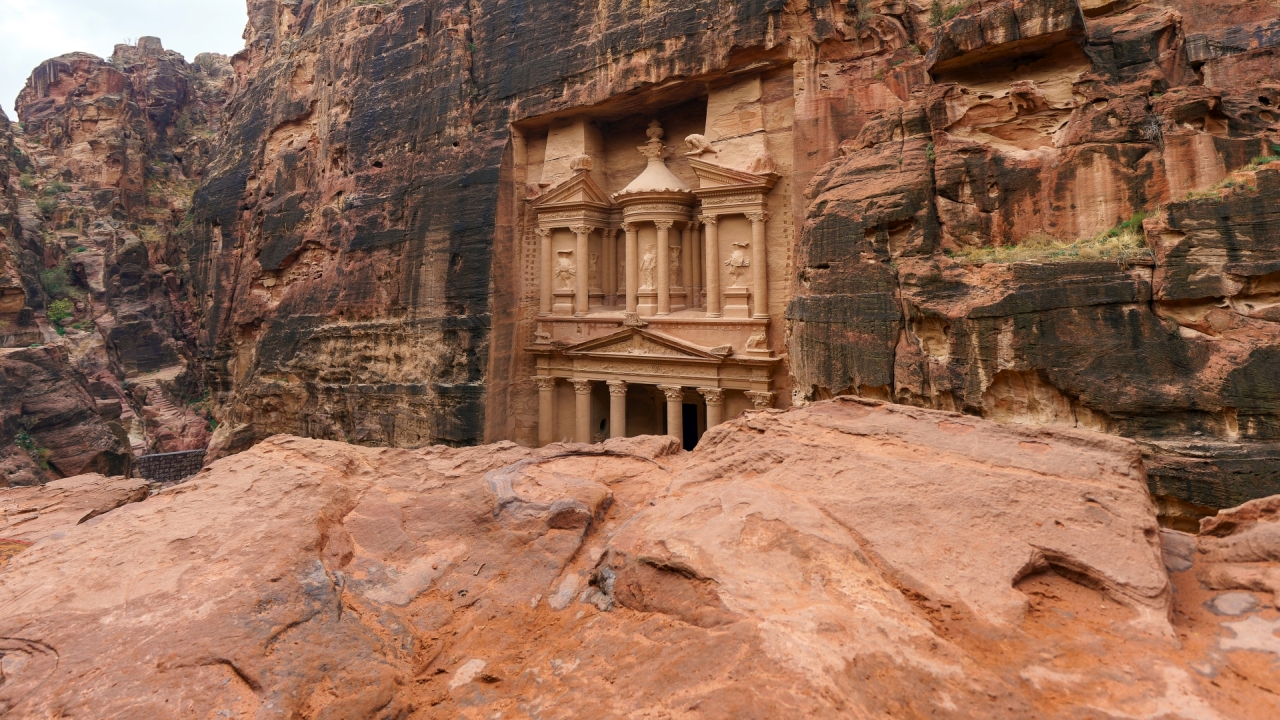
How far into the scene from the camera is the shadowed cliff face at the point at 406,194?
16219 millimetres

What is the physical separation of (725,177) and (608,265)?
16.0ft

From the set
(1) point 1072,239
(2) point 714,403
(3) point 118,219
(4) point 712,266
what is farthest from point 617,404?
(3) point 118,219

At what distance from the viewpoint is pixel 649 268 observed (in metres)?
16.8

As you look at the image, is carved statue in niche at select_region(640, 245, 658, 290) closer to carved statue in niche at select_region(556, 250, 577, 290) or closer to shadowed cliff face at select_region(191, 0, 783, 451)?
carved statue in niche at select_region(556, 250, 577, 290)

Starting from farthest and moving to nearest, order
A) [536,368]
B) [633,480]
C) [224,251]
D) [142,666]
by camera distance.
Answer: [224,251] → [536,368] → [633,480] → [142,666]

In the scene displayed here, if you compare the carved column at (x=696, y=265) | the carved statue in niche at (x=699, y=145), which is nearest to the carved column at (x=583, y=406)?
the carved column at (x=696, y=265)

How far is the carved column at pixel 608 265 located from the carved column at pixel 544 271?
5.04ft

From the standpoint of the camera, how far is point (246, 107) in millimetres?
23562

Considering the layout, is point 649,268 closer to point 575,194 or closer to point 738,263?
point 738,263

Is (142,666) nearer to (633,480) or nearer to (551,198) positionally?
(633,480)

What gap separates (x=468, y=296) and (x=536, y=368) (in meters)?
2.82

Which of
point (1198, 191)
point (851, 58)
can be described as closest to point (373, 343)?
point (851, 58)

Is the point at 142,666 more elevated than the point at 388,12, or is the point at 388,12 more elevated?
the point at 388,12

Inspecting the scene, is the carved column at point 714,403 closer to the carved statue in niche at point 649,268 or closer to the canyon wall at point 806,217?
the canyon wall at point 806,217
